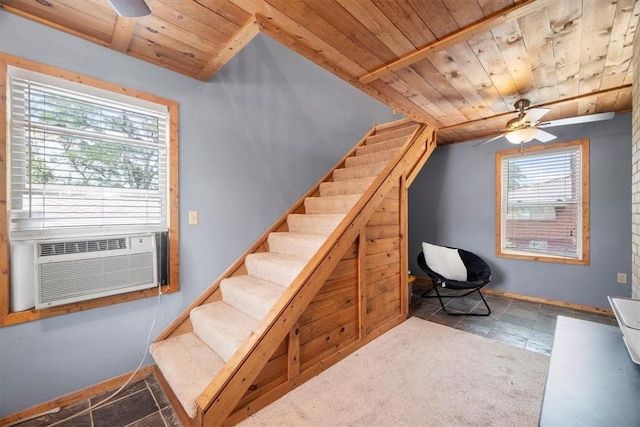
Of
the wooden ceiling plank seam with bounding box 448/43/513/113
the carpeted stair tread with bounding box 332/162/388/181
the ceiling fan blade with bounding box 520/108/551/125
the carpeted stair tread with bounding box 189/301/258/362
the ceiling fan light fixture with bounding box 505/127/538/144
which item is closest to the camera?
the carpeted stair tread with bounding box 189/301/258/362

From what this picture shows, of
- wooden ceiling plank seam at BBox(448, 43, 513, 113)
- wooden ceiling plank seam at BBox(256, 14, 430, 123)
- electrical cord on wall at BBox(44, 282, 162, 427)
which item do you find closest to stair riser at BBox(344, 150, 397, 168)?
wooden ceiling plank seam at BBox(256, 14, 430, 123)

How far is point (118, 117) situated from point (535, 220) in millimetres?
5162

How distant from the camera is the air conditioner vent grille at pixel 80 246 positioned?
1.60 metres

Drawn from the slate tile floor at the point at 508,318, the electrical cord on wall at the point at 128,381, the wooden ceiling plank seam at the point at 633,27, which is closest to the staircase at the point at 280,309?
the electrical cord on wall at the point at 128,381

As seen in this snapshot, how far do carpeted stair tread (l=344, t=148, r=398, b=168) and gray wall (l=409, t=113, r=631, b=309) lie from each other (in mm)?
2024

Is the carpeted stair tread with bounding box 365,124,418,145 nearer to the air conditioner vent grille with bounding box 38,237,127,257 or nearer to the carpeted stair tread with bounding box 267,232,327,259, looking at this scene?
the carpeted stair tread with bounding box 267,232,327,259

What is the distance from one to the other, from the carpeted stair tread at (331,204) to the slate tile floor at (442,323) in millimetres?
1720

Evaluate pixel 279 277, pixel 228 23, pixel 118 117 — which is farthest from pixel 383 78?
pixel 118 117

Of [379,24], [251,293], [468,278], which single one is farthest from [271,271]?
[468,278]

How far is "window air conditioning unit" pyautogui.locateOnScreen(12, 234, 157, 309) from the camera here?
1.59 meters

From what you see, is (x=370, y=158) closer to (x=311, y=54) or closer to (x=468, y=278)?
(x=311, y=54)

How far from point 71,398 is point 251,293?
1.31 meters

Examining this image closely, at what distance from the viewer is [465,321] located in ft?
9.94

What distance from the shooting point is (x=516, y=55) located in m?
1.97
